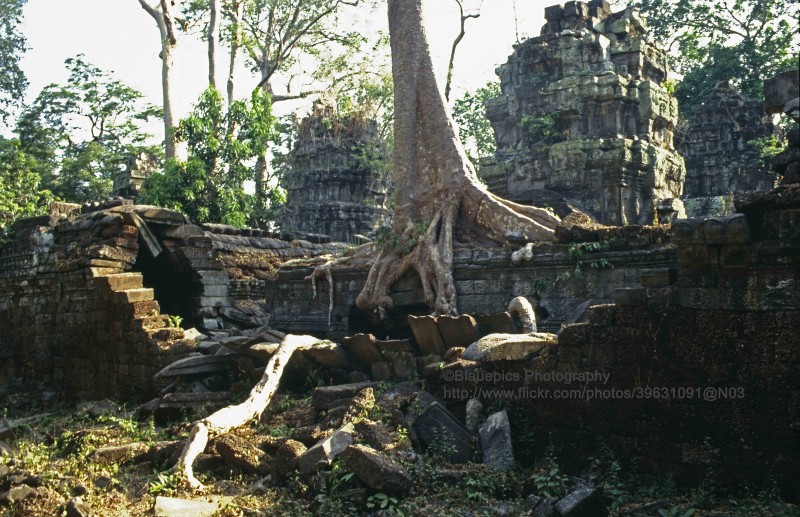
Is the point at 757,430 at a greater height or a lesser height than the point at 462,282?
lesser

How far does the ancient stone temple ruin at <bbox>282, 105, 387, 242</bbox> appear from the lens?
25.7 m

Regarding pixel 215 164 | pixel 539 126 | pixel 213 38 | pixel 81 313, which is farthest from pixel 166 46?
pixel 81 313

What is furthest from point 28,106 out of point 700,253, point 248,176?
point 700,253

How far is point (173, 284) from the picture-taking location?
12945 mm

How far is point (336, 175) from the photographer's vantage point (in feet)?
84.2

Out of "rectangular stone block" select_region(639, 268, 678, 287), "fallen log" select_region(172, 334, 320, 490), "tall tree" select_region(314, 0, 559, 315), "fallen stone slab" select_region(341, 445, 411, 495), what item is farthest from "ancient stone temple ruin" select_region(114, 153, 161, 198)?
"rectangular stone block" select_region(639, 268, 678, 287)

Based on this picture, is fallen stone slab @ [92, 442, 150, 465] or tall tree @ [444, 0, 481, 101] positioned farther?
tall tree @ [444, 0, 481, 101]

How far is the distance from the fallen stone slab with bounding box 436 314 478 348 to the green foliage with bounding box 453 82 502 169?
22.0 m

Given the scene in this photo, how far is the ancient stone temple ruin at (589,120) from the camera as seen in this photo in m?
18.9

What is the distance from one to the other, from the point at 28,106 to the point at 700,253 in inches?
1187

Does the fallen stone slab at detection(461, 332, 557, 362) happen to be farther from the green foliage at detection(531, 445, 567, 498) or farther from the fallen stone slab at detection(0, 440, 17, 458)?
the fallen stone slab at detection(0, 440, 17, 458)

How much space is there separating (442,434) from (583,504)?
1.56 m

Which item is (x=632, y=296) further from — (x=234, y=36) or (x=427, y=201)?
(x=234, y=36)

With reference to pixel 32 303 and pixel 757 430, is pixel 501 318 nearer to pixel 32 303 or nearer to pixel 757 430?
pixel 757 430
